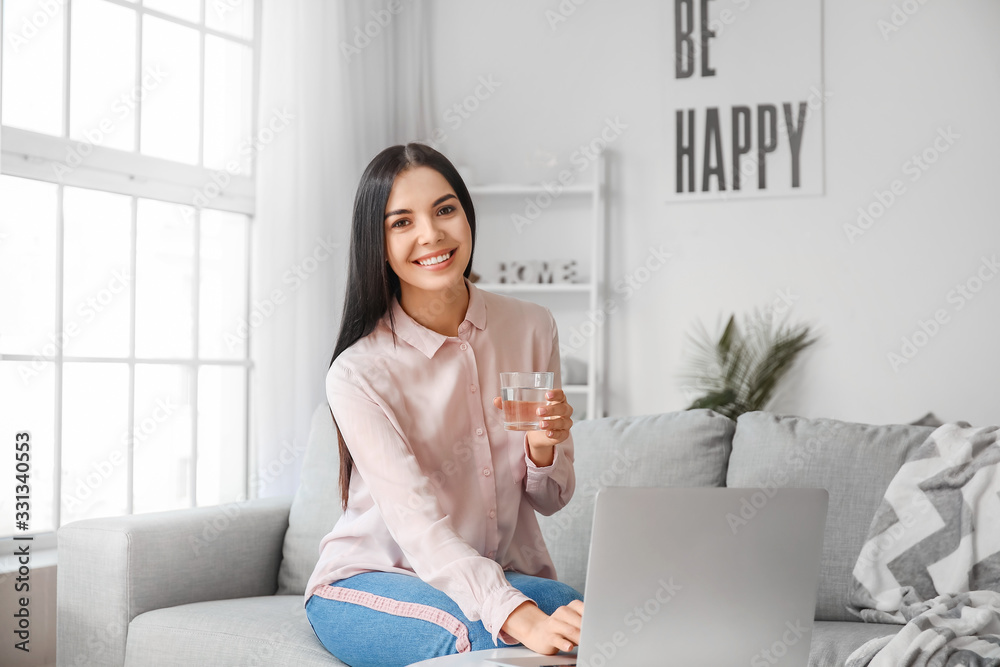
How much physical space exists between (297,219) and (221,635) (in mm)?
1751

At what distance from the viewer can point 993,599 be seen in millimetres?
1798

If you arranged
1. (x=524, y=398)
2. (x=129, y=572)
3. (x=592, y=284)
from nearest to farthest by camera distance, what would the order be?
1. (x=524, y=398)
2. (x=129, y=572)
3. (x=592, y=284)

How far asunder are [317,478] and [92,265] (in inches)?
39.4

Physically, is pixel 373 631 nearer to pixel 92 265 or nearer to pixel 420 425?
pixel 420 425

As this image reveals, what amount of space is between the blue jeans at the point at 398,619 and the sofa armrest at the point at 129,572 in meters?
0.65

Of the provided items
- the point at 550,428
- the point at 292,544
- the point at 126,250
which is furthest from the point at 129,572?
the point at 126,250

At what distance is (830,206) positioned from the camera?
3.71 metres

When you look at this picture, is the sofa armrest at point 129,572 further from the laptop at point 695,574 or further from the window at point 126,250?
the laptop at point 695,574

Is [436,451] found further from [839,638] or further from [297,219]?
[297,219]

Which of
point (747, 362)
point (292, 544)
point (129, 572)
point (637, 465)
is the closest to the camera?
point (129, 572)

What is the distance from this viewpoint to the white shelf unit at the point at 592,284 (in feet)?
12.6

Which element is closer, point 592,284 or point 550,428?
point 550,428

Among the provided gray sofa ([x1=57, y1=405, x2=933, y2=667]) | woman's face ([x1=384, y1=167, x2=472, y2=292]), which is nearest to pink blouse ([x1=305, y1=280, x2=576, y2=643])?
woman's face ([x1=384, y1=167, x2=472, y2=292])

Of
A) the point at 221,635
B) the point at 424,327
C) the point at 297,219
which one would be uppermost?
the point at 297,219
